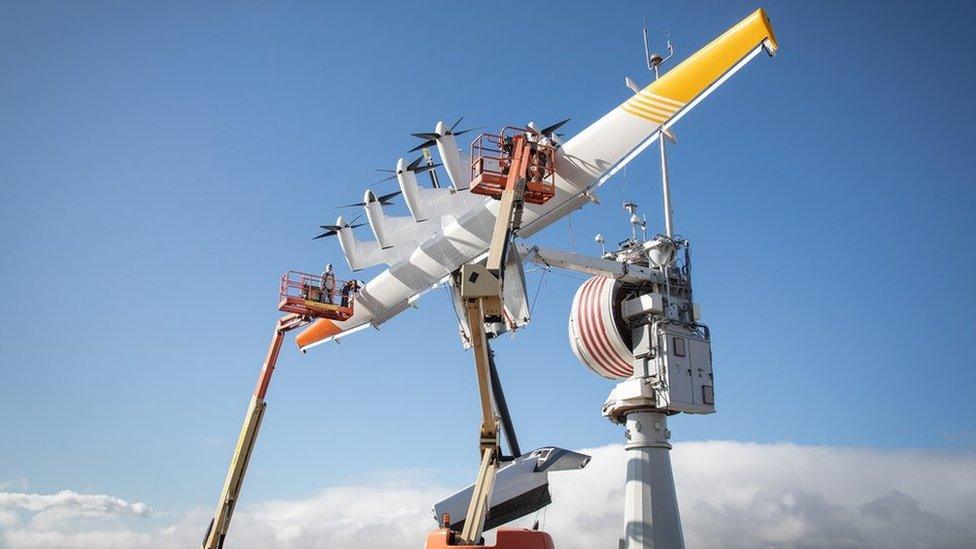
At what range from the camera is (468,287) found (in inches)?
623

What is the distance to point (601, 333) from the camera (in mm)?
24062

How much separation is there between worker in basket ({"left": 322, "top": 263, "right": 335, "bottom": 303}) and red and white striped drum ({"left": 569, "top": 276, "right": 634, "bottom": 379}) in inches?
496

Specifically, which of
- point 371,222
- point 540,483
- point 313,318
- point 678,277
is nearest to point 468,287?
point 540,483

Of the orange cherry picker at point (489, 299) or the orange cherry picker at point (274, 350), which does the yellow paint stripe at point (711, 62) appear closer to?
the orange cherry picker at point (489, 299)

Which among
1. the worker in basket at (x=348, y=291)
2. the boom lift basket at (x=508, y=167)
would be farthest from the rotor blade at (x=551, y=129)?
the worker in basket at (x=348, y=291)

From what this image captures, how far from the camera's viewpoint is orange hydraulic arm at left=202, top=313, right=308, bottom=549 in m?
31.0

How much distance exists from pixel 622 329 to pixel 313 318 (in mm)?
15132

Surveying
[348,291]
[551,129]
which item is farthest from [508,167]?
[348,291]

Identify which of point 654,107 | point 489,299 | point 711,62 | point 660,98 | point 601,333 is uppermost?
point 711,62

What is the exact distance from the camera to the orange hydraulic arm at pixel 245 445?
31.0 metres

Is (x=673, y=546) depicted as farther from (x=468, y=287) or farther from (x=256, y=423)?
(x=256, y=423)

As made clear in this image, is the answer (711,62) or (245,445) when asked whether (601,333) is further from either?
(245,445)

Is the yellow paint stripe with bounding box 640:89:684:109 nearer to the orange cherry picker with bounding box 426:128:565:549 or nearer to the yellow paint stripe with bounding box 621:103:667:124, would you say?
the yellow paint stripe with bounding box 621:103:667:124

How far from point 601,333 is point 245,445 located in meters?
17.1
